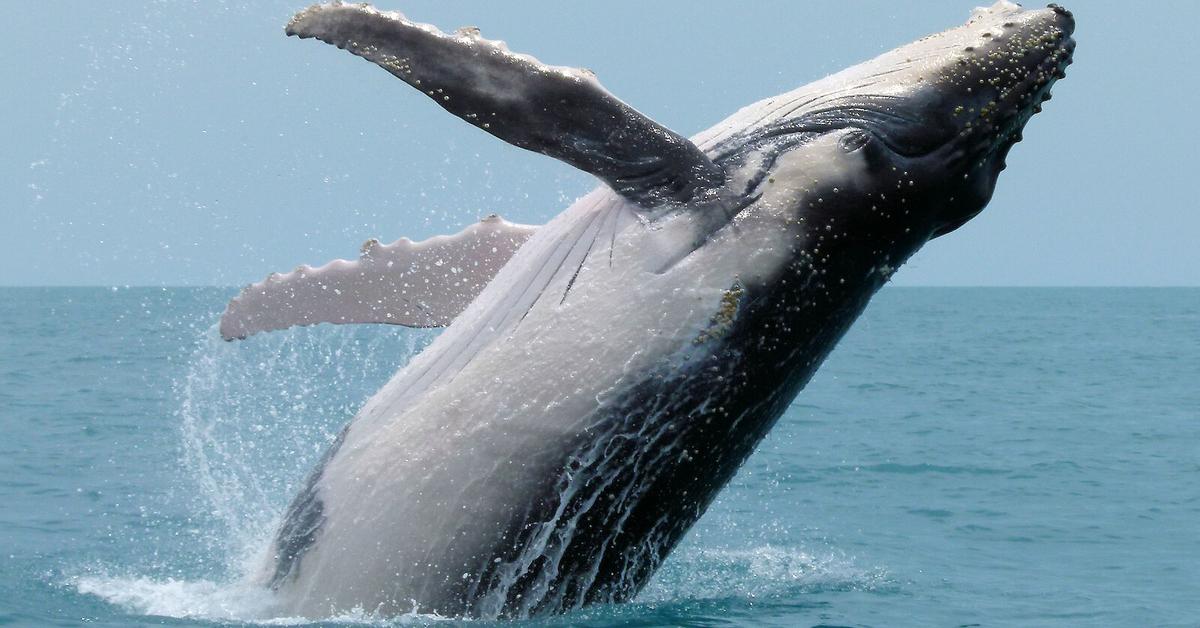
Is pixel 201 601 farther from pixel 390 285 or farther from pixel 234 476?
pixel 234 476

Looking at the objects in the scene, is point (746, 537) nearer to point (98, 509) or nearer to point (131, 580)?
point (131, 580)

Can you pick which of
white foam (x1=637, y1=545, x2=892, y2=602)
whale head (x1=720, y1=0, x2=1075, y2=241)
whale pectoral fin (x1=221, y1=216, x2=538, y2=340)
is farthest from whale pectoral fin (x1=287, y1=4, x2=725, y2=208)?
white foam (x1=637, y1=545, x2=892, y2=602)

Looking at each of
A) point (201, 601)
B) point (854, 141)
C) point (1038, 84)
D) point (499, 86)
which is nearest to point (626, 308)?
point (499, 86)

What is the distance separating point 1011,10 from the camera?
9.23 m

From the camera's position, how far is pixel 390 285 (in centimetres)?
1054

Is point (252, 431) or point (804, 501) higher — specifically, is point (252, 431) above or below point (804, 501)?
above

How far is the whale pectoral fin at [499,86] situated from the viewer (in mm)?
8000

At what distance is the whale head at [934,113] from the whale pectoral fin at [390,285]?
7.64 ft

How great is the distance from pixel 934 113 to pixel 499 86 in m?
2.66

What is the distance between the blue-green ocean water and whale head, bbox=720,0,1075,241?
325 cm

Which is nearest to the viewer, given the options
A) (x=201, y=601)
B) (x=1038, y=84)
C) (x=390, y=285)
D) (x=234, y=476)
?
(x=1038, y=84)

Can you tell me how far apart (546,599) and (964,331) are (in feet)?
243

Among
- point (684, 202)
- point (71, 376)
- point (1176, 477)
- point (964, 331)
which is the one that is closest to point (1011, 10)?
point (684, 202)

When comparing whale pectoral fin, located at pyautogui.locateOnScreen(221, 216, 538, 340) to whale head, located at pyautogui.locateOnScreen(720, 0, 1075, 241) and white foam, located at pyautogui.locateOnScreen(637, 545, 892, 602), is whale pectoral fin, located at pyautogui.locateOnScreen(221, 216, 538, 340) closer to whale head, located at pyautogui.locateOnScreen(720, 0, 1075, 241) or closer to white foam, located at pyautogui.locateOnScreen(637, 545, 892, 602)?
whale head, located at pyautogui.locateOnScreen(720, 0, 1075, 241)
